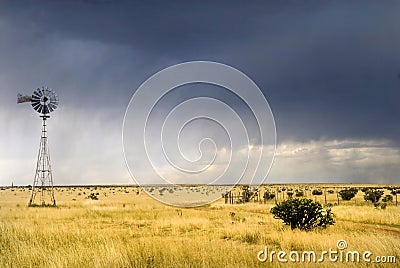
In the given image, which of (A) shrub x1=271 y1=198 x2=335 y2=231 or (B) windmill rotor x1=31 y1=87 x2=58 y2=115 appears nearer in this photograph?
(A) shrub x1=271 y1=198 x2=335 y2=231

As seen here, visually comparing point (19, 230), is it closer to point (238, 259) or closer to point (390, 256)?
point (238, 259)

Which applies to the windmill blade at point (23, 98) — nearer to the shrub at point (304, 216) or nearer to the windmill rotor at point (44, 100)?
the windmill rotor at point (44, 100)

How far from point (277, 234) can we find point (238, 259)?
739 centimetres

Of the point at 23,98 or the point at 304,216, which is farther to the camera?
the point at 23,98

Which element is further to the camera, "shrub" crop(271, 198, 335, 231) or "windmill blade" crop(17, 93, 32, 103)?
"windmill blade" crop(17, 93, 32, 103)

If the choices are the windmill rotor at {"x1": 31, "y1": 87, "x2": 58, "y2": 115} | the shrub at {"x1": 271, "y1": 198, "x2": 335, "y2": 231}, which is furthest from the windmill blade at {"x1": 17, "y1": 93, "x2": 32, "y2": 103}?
the shrub at {"x1": 271, "y1": 198, "x2": 335, "y2": 231}

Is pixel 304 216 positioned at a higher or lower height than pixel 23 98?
lower

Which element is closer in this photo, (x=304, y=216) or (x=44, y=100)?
(x=304, y=216)

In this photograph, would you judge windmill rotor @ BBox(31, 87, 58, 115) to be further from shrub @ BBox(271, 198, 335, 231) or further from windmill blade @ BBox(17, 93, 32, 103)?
shrub @ BBox(271, 198, 335, 231)

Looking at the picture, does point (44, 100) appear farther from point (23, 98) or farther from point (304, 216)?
point (304, 216)

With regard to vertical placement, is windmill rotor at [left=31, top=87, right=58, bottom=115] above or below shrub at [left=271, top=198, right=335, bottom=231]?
above

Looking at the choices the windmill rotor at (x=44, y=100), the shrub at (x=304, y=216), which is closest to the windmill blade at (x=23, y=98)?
the windmill rotor at (x=44, y=100)

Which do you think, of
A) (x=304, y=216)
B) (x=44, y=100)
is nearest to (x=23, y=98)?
(x=44, y=100)

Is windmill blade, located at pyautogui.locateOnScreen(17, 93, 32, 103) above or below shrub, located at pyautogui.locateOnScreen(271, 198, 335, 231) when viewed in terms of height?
above
